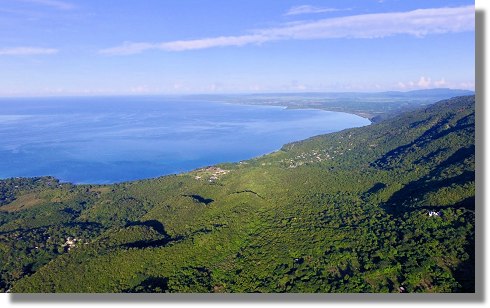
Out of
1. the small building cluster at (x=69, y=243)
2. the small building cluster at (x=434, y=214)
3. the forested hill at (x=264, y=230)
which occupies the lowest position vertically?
the small building cluster at (x=69, y=243)

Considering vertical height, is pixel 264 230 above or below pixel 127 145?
below

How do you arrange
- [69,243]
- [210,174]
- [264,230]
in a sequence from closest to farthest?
[264,230]
[69,243]
[210,174]

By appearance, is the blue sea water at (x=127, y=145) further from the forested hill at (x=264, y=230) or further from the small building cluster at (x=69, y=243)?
the small building cluster at (x=69, y=243)

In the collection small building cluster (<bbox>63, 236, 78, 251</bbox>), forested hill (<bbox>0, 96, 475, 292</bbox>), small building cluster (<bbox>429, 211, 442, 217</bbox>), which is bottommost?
small building cluster (<bbox>63, 236, 78, 251</bbox>)

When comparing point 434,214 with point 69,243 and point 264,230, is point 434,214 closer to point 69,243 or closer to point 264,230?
point 264,230

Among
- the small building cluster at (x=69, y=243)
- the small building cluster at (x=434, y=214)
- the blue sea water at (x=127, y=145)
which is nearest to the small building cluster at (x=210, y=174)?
the blue sea water at (x=127, y=145)

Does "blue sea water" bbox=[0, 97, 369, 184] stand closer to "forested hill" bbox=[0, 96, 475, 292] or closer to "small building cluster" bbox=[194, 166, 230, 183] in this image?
"small building cluster" bbox=[194, 166, 230, 183]

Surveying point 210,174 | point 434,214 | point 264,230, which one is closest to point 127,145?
point 210,174

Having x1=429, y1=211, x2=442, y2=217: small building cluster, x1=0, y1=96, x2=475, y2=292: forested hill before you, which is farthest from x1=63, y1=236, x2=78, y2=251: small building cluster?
x1=429, y1=211, x2=442, y2=217: small building cluster
